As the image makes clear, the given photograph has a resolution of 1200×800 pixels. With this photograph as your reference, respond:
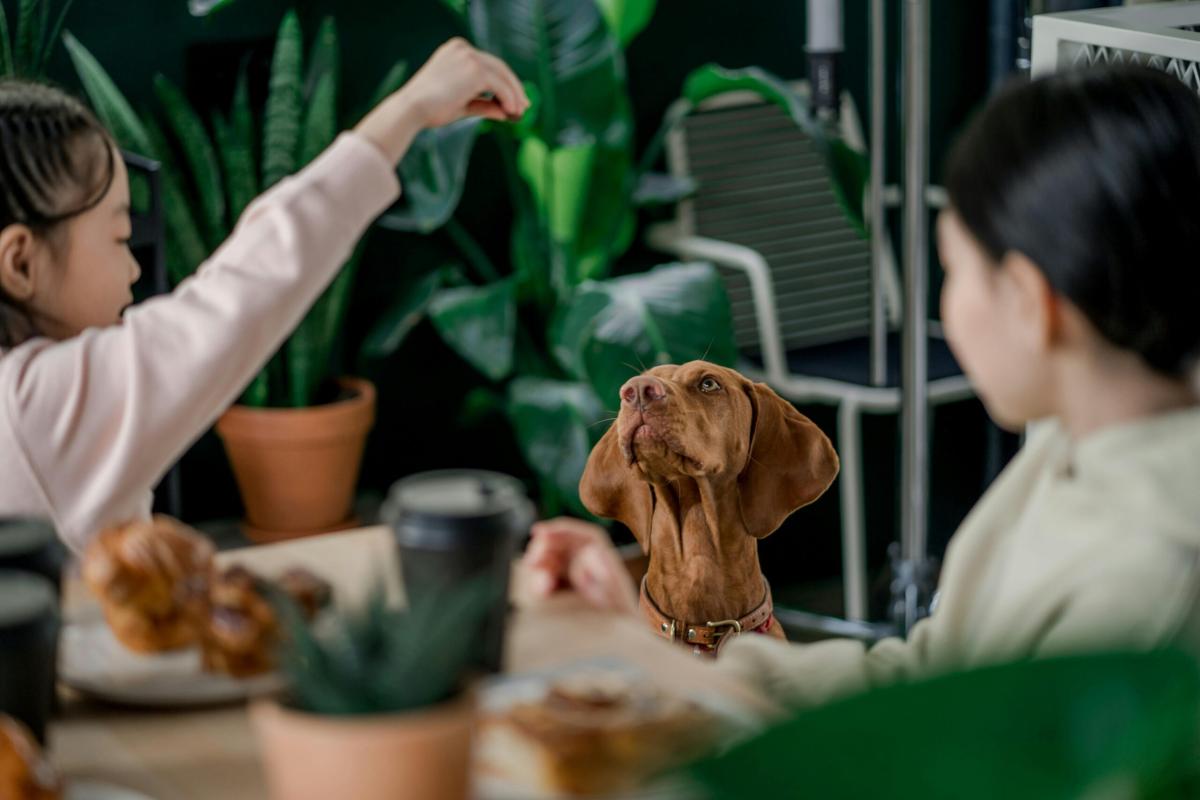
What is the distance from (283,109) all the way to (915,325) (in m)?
1.20

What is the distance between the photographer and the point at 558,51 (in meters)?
3.32

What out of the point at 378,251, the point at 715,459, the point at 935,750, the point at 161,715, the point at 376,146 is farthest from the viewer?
the point at 378,251

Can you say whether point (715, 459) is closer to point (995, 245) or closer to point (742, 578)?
point (742, 578)

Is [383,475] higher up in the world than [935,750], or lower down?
lower down

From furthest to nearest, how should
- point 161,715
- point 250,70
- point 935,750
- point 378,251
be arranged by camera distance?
point 378,251 → point 250,70 → point 161,715 → point 935,750

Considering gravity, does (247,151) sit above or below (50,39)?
below

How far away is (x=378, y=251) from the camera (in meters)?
3.56

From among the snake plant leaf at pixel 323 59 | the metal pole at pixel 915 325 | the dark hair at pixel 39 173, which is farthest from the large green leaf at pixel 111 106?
the dark hair at pixel 39 173

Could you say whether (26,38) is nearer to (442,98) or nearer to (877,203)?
(877,203)

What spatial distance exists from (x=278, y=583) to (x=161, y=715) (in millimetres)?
112

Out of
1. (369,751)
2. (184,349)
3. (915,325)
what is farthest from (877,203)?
(369,751)

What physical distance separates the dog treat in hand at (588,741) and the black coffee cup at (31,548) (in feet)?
0.94

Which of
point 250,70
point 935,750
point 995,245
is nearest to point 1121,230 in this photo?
point 995,245

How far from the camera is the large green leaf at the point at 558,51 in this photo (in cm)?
329
